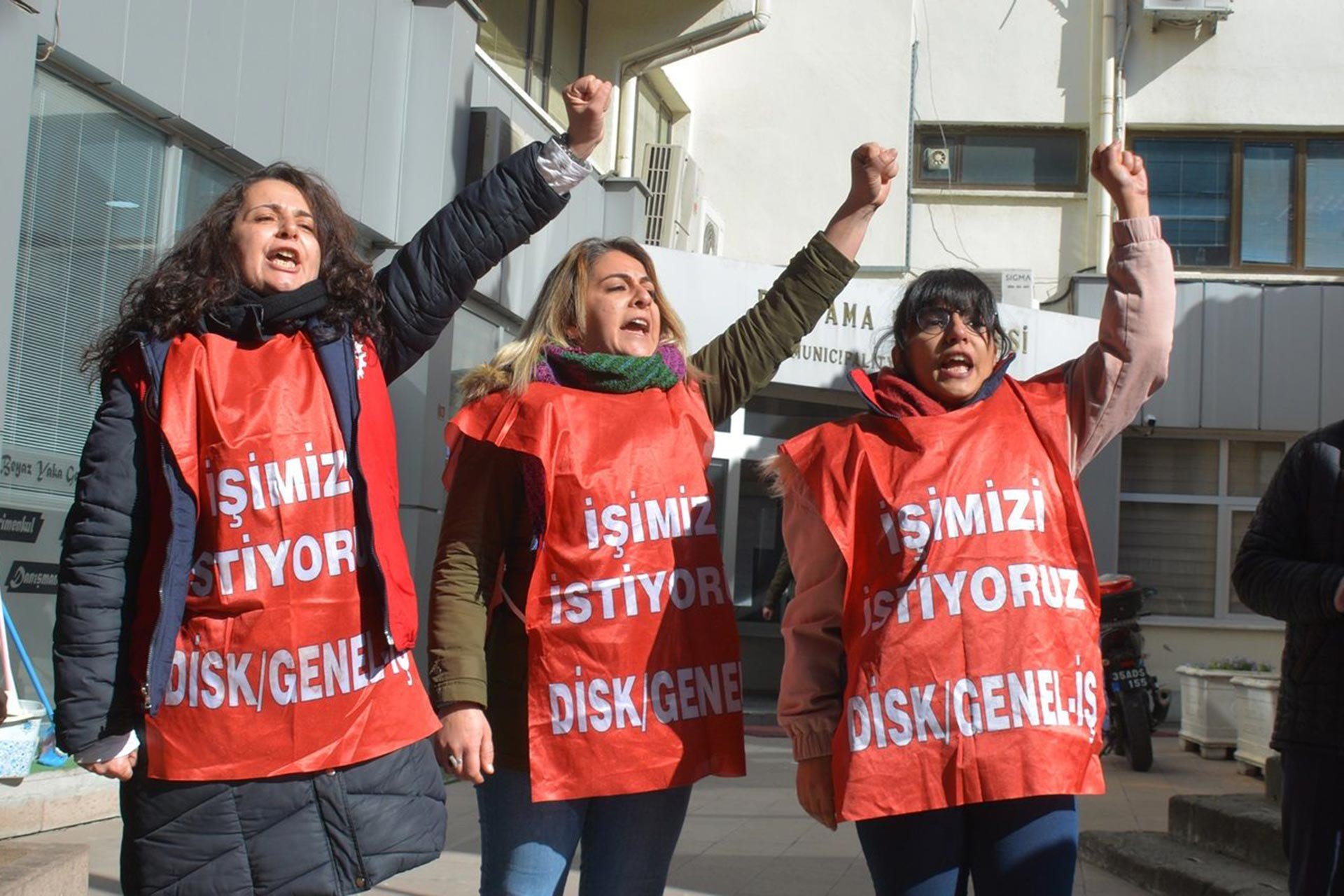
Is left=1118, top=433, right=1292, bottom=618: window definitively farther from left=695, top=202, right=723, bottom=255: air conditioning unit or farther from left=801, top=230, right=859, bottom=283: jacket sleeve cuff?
left=801, top=230, right=859, bottom=283: jacket sleeve cuff

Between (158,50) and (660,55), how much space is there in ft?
23.8

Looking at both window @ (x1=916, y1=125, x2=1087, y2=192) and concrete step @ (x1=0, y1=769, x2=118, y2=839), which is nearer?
concrete step @ (x1=0, y1=769, x2=118, y2=839)

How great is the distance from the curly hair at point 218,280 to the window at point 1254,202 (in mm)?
15114

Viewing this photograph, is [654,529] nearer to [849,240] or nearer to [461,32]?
[849,240]

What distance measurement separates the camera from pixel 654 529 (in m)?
2.97

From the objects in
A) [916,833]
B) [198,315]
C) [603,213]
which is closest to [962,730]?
[916,833]

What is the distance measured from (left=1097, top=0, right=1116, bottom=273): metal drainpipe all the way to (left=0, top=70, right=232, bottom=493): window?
1173 centimetres

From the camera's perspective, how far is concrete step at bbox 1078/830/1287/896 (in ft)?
18.1

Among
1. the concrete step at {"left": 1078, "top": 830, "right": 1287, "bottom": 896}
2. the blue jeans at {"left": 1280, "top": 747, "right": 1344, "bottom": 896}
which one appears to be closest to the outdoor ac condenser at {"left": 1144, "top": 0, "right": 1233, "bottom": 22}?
the concrete step at {"left": 1078, "top": 830, "right": 1287, "bottom": 896}

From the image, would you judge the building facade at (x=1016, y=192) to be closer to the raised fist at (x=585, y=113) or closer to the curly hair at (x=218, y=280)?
the raised fist at (x=585, y=113)

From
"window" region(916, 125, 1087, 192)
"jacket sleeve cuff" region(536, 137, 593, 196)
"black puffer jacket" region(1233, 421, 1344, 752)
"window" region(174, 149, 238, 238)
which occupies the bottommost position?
"black puffer jacket" region(1233, 421, 1344, 752)

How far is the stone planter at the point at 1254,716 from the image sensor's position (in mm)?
9727

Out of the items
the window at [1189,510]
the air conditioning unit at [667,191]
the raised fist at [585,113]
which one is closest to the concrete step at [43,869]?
the raised fist at [585,113]

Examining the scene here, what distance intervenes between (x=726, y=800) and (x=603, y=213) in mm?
5256
